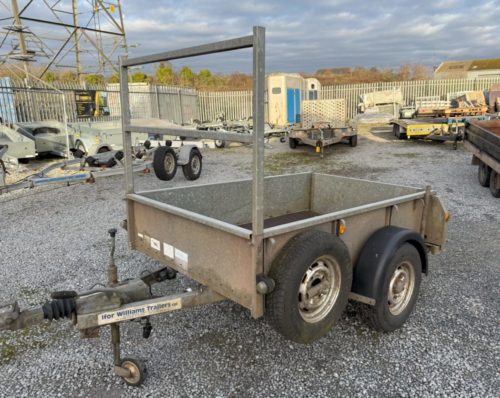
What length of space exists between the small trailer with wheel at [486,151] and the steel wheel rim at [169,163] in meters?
6.23

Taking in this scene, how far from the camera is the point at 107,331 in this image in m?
3.21

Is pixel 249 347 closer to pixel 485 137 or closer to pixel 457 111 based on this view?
pixel 485 137

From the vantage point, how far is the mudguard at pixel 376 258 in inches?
110

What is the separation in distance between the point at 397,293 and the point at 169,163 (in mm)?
6705

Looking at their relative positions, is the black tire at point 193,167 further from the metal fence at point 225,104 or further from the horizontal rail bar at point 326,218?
the metal fence at point 225,104

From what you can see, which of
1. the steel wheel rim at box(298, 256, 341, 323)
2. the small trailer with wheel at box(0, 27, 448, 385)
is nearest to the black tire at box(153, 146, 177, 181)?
the small trailer with wheel at box(0, 27, 448, 385)

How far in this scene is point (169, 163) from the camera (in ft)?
29.4

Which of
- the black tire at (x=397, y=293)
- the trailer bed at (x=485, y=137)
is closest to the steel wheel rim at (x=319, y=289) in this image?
the black tire at (x=397, y=293)

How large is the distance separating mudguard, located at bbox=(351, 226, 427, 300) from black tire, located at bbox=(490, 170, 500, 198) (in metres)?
5.18

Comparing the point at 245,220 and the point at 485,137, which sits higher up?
the point at 485,137

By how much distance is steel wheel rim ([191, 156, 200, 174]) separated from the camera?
30.5ft

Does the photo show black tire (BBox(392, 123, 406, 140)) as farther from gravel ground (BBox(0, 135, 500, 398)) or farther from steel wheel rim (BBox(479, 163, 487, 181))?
gravel ground (BBox(0, 135, 500, 398))

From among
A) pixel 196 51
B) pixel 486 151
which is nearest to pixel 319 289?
pixel 196 51

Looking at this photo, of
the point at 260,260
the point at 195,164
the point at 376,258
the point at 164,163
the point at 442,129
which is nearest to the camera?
the point at 260,260
